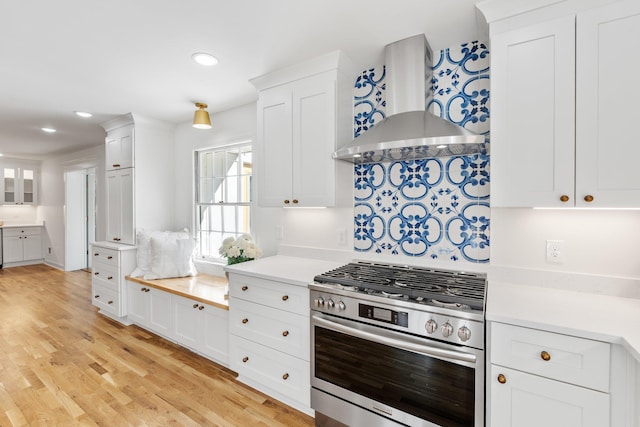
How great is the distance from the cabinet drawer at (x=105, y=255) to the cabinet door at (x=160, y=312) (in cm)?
73

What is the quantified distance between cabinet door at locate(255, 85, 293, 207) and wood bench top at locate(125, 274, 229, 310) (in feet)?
2.97

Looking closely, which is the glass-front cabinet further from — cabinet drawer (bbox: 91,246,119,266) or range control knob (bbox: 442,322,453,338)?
range control knob (bbox: 442,322,453,338)

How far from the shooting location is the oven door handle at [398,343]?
141 centimetres

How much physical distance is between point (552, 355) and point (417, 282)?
67 cm

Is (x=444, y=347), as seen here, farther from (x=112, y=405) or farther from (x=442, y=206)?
(x=112, y=405)

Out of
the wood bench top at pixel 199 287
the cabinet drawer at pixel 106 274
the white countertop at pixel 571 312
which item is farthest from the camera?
the cabinet drawer at pixel 106 274

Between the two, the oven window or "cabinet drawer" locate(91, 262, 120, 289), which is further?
"cabinet drawer" locate(91, 262, 120, 289)

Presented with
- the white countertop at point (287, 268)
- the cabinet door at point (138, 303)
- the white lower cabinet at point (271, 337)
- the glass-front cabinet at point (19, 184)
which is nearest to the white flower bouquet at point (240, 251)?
the white countertop at point (287, 268)

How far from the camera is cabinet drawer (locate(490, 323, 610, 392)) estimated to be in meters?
1.18

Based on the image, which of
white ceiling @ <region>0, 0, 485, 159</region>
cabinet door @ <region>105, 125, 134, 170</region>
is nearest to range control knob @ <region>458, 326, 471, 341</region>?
white ceiling @ <region>0, 0, 485, 159</region>

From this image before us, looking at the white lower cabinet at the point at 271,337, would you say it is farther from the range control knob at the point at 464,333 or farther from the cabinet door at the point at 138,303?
the cabinet door at the point at 138,303

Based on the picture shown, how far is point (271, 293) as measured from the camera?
2084 millimetres

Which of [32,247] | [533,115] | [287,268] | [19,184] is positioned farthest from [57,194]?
[533,115]

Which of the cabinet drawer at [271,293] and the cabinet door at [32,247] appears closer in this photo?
the cabinet drawer at [271,293]
